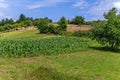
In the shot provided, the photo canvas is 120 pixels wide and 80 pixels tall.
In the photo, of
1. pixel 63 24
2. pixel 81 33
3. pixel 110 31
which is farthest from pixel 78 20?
pixel 110 31

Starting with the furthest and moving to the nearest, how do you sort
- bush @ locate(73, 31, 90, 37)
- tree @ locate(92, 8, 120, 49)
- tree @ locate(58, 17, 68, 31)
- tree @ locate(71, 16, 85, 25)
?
tree @ locate(71, 16, 85, 25), tree @ locate(58, 17, 68, 31), bush @ locate(73, 31, 90, 37), tree @ locate(92, 8, 120, 49)

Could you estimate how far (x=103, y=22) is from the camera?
42.3 meters

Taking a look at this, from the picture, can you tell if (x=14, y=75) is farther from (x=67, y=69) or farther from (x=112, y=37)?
(x=112, y=37)

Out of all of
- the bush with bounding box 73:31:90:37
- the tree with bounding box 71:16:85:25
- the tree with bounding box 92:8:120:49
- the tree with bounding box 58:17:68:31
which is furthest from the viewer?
the tree with bounding box 71:16:85:25

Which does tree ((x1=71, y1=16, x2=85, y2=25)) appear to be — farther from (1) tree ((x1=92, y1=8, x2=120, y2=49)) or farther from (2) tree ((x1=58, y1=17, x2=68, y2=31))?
(1) tree ((x1=92, y1=8, x2=120, y2=49))

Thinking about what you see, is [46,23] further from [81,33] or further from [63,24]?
[81,33]

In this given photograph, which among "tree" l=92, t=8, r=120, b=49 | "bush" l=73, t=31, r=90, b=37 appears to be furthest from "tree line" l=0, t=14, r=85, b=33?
"tree" l=92, t=8, r=120, b=49

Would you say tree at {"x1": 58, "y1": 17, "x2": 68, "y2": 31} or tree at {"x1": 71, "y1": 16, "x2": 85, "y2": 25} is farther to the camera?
tree at {"x1": 71, "y1": 16, "x2": 85, "y2": 25}

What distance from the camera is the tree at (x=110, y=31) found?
3900 centimetres

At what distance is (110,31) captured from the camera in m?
39.2

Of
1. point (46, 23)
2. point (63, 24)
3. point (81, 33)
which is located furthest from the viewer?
point (63, 24)

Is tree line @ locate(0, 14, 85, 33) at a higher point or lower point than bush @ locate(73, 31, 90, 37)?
higher

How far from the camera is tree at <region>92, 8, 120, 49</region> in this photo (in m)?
39.0

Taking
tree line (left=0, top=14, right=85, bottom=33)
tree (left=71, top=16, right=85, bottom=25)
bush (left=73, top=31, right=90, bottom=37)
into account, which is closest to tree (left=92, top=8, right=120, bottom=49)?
bush (left=73, top=31, right=90, bottom=37)
